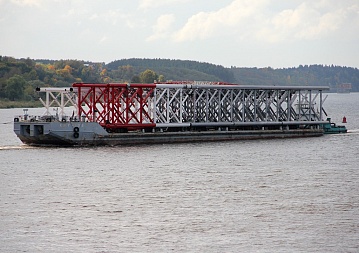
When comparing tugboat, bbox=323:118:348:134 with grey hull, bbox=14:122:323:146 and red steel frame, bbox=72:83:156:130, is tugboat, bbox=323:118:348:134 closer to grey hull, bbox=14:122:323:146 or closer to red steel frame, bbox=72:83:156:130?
grey hull, bbox=14:122:323:146

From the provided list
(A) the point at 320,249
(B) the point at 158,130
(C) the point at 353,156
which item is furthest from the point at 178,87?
(A) the point at 320,249

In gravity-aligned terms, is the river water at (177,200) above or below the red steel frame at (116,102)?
below

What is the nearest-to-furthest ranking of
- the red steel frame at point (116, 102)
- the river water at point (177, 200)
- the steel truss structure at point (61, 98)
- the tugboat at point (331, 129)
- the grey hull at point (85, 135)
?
1. the river water at point (177, 200)
2. the grey hull at point (85, 135)
3. the red steel frame at point (116, 102)
4. the steel truss structure at point (61, 98)
5. the tugboat at point (331, 129)

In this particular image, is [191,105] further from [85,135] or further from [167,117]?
[85,135]

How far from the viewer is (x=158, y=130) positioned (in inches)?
4183

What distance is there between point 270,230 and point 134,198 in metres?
14.3

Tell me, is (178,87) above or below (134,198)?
above

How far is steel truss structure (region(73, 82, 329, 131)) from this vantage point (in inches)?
4114

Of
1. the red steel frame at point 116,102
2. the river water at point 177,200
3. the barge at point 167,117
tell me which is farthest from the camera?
the red steel frame at point 116,102

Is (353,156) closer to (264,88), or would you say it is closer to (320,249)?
(264,88)

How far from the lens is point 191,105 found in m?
→ 116

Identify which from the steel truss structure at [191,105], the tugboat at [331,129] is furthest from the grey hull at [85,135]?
the tugboat at [331,129]

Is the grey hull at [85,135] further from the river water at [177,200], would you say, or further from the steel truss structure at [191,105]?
the river water at [177,200]

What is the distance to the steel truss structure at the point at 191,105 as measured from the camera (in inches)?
4114
